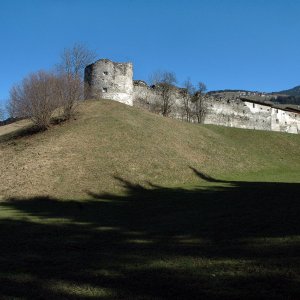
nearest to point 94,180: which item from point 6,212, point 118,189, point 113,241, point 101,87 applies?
point 118,189

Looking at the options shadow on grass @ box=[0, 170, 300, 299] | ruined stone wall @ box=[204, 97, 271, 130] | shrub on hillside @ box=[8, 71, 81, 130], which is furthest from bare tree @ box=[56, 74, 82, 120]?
ruined stone wall @ box=[204, 97, 271, 130]

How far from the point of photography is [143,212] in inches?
629

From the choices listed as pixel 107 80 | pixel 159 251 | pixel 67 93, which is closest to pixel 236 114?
pixel 107 80

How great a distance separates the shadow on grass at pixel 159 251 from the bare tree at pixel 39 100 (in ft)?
54.1

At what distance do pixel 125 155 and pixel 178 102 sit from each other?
78.4ft

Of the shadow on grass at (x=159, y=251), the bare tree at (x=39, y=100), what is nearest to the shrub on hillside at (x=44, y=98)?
the bare tree at (x=39, y=100)

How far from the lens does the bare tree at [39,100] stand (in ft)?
105

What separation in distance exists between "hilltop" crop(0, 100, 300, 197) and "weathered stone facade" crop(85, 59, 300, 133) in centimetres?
271

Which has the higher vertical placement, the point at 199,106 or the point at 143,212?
the point at 199,106

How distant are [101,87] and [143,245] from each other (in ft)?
102

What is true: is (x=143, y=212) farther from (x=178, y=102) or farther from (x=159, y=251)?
(x=178, y=102)

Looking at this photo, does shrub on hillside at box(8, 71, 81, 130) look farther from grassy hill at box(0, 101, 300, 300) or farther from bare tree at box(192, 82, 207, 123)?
bare tree at box(192, 82, 207, 123)

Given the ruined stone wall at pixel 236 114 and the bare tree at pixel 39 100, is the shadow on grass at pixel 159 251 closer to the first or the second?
the bare tree at pixel 39 100

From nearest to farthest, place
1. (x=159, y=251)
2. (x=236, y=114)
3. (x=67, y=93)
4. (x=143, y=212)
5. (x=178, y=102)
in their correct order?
(x=159, y=251) → (x=143, y=212) → (x=67, y=93) → (x=178, y=102) → (x=236, y=114)
